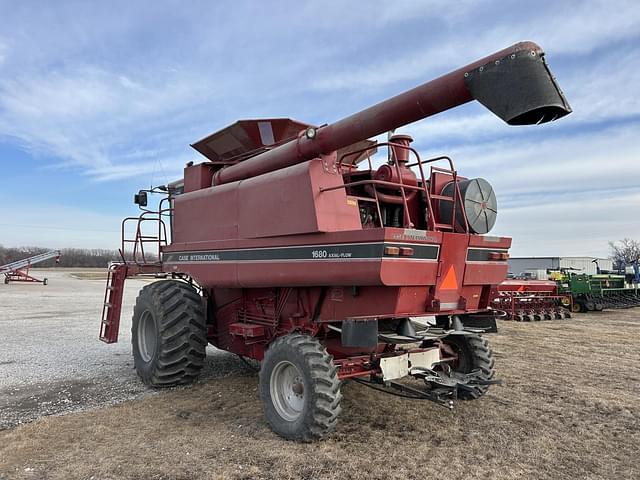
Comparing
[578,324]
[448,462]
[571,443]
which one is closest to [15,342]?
[448,462]

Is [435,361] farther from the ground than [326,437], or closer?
farther from the ground

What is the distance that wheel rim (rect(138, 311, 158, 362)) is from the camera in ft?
22.3

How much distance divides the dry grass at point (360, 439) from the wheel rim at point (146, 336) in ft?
2.76

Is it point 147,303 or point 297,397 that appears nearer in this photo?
point 297,397

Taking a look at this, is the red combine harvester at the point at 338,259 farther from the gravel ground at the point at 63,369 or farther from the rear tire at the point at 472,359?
the gravel ground at the point at 63,369

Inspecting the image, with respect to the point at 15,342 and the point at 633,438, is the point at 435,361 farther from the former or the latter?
the point at 15,342

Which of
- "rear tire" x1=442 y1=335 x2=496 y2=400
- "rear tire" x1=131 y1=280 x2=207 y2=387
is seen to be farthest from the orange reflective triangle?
"rear tire" x1=131 y1=280 x2=207 y2=387

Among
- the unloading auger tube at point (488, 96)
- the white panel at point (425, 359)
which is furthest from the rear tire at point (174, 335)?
the unloading auger tube at point (488, 96)

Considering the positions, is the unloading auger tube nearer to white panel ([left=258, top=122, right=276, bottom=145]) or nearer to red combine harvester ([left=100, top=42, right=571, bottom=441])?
red combine harvester ([left=100, top=42, right=571, bottom=441])

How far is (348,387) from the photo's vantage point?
630 centimetres

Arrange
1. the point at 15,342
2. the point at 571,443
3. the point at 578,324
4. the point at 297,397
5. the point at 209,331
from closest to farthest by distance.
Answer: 1. the point at 571,443
2. the point at 297,397
3. the point at 209,331
4. the point at 15,342
5. the point at 578,324

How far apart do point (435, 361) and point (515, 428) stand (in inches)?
38.8

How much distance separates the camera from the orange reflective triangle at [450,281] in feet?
16.0

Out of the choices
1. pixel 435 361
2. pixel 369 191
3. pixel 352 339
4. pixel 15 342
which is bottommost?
pixel 15 342
